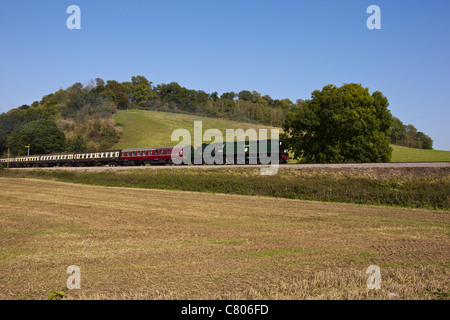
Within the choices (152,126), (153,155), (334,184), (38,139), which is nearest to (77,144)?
(38,139)

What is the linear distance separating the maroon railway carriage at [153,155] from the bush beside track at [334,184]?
10.1 meters

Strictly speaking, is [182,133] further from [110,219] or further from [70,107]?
[110,219]

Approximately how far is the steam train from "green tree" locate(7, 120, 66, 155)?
3147cm

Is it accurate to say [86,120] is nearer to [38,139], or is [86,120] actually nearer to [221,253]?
[38,139]

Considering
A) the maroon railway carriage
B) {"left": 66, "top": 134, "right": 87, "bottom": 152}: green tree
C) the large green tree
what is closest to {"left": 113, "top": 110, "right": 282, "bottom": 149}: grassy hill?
{"left": 66, "top": 134, "right": 87, "bottom": 152}: green tree

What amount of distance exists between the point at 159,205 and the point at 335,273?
615 inches

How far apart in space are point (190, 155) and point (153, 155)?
6.37 meters

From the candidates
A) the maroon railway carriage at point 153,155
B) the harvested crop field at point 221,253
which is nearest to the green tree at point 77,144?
the maroon railway carriage at point 153,155

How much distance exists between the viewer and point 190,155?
4781 centimetres

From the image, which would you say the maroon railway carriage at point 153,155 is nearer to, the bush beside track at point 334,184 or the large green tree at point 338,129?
the bush beside track at point 334,184

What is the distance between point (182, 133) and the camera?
10981 cm

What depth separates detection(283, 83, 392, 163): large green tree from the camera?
48938 mm

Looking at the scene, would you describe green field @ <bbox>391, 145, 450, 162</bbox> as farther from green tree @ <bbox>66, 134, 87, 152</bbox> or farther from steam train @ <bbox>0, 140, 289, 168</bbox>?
green tree @ <bbox>66, 134, 87, 152</bbox>
